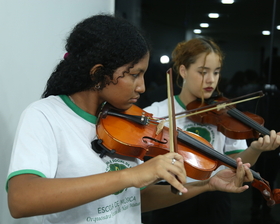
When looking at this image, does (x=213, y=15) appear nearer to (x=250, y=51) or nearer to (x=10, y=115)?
(x=250, y=51)

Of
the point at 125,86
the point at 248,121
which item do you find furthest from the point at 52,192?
the point at 248,121

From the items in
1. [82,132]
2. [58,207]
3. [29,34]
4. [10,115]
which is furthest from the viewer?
[29,34]

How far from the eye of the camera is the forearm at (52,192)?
0.84 m

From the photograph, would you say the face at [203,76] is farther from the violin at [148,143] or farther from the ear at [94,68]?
the ear at [94,68]

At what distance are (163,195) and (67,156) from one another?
453mm

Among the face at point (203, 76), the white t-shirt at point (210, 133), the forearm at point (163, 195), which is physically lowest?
the forearm at point (163, 195)

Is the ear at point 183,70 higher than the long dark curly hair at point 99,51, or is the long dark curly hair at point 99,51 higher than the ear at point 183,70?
the long dark curly hair at point 99,51

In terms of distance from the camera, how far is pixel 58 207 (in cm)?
85

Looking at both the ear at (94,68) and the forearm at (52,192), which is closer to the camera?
the forearm at (52,192)

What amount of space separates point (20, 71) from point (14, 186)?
28.0 inches

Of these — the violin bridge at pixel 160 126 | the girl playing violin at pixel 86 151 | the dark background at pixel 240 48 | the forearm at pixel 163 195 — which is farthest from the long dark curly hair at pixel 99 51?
the dark background at pixel 240 48

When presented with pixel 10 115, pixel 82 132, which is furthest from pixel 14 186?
pixel 10 115

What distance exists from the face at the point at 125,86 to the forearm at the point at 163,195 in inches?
15.1

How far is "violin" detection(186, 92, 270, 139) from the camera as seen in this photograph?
5.59 feet
